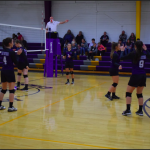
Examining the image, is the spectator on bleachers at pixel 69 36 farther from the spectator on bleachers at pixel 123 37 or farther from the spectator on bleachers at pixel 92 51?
the spectator on bleachers at pixel 123 37

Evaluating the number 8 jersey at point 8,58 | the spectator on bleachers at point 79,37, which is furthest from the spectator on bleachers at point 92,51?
the number 8 jersey at point 8,58

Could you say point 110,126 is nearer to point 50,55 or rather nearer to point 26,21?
point 50,55

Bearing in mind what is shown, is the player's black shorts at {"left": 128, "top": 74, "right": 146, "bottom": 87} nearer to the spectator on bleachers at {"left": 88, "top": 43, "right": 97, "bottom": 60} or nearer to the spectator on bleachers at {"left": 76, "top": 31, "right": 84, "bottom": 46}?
the spectator on bleachers at {"left": 88, "top": 43, "right": 97, "bottom": 60}

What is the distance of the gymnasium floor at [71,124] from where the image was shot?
3.96 metres

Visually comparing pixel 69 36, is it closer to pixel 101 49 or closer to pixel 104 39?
pixel 104 39

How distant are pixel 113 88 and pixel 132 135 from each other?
118 inches

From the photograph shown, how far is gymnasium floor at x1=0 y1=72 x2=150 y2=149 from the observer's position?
3959mm

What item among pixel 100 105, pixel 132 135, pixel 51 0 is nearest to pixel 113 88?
pixel 100 105

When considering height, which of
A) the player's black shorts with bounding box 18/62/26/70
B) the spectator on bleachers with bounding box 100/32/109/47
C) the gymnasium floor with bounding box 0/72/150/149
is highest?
the spectator on bleachers with bounding box 100/32/109/47

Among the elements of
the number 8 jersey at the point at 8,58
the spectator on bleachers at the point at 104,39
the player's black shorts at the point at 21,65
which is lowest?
the player's black shorts at the point at 21,65

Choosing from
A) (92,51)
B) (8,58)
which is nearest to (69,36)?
(92,51)

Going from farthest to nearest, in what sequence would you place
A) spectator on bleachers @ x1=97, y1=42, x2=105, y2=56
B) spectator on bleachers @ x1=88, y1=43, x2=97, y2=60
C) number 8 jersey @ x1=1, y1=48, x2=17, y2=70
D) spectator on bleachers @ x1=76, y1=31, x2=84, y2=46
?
spectator on bleachers @ x1=76, y1=31, x2=84, y2=46 < spectator on bleachers @ x1=97, y1=42, x2=105, y2=56 < spectator on bleachers @ x1=88, y1=43, x2=97, y2=60 < number 8 jersey @ x1=1, y1=48, x2=17, y2=70

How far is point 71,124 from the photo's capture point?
4.97 metres

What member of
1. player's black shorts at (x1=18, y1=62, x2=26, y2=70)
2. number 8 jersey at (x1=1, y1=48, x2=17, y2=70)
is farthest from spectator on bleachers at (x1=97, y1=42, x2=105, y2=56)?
number 8 jersey at (x1=1, y1=48, x2=17, y2=70)
